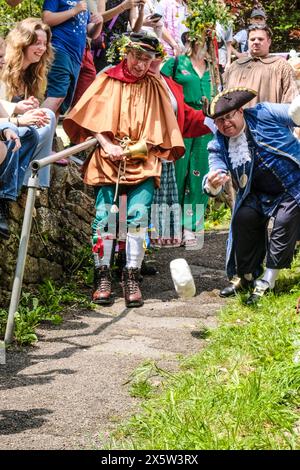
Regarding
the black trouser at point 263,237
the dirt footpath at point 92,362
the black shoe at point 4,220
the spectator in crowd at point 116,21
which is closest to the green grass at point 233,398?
the dirt footpath at point 92,362

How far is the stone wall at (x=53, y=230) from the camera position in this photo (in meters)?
5.84

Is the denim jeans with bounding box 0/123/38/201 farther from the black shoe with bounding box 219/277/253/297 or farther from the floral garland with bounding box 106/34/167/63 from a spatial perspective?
the black shoe with bounding box 219/277/253/297

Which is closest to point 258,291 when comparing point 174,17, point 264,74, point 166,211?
point 166,211

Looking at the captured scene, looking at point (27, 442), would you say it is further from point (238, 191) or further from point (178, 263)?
point (238, 191)

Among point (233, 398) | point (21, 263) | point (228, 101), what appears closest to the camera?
point (233, 398)

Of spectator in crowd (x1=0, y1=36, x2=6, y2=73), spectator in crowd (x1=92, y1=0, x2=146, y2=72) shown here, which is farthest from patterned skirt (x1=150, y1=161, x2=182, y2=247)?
spectator in crowd (x1=0, y1=36, x2=6, y2=73)

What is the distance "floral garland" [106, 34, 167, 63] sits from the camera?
6.11m

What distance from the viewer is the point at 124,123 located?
6.27 meters

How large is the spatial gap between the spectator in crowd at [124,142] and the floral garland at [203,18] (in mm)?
1761

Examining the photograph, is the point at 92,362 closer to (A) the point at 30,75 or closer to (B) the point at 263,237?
(B) the point at 263,237

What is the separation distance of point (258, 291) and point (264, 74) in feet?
7.66

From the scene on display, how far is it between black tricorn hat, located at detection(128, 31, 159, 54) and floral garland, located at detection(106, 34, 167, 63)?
16 millimetres

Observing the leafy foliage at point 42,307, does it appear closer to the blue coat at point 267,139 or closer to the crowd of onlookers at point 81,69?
the crowd of onlookers at point 81,69

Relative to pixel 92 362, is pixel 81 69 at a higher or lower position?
higher
